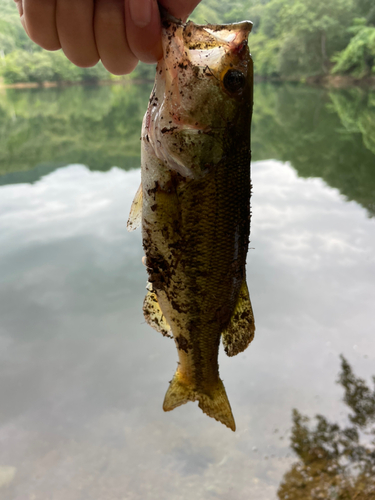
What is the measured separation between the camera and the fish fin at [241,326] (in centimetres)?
205

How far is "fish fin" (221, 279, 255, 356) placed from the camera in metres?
2.05

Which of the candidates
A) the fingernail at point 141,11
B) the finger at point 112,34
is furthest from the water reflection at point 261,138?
the fingernail at point 141,11

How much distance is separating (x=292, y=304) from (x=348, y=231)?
4367 mm

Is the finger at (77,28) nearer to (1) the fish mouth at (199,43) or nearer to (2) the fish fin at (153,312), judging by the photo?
(1) the fish mouth at (199,43)

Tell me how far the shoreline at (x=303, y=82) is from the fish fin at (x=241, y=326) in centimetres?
4459

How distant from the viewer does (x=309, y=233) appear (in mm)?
12023

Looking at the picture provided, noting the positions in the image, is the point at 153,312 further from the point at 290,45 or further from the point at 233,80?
the point at 290,45

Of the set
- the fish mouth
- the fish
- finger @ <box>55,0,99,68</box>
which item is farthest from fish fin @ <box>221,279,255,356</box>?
finger @ <box>55,0,99,68</box>

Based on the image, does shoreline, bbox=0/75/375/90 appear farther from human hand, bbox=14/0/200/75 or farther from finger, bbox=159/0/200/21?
human hand, bbox=14/0/200/75

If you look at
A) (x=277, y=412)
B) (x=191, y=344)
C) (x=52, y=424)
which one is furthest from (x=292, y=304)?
(x=191, y=344)

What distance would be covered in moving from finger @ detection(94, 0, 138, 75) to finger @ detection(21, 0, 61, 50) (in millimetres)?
183

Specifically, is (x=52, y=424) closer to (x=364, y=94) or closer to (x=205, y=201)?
(x=205, y=201)

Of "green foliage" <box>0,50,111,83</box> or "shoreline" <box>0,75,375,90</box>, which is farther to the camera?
"green foliage" <box>0,50,111,83</box>

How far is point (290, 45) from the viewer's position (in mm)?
48969
